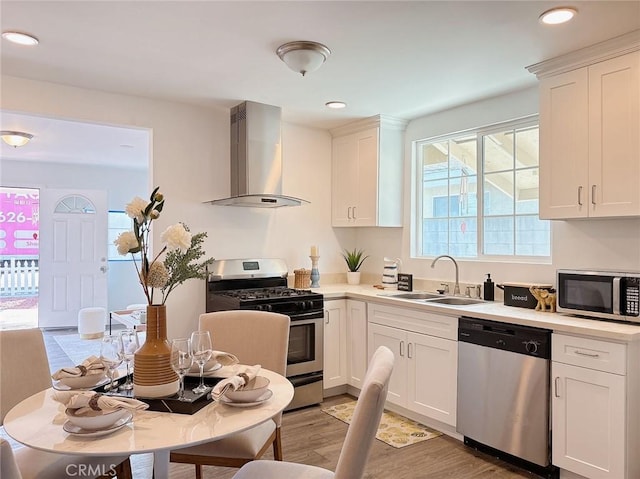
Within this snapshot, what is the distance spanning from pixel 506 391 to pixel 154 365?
2044 millimetres

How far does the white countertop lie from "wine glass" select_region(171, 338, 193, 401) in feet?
6.23

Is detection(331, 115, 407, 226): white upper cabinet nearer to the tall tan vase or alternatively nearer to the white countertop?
the white countertop

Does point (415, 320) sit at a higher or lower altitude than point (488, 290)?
lower

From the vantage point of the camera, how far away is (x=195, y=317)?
12.5 feet

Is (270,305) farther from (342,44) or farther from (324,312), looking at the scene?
(342,44)

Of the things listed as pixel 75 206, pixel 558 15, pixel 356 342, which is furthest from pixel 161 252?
pixel 75 206

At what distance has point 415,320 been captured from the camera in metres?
3.35

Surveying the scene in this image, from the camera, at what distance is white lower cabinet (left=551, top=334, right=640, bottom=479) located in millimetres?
2285

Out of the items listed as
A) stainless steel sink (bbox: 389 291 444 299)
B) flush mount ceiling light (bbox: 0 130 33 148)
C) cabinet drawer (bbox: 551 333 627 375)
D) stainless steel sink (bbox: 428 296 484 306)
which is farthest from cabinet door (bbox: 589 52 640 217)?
flush mount ceiling light (bbox: 0 130 33 148)

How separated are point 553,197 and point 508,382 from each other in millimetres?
1155

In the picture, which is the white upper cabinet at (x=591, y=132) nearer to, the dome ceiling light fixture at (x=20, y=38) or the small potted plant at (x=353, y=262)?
the small potted plant at (x=353, y=262)

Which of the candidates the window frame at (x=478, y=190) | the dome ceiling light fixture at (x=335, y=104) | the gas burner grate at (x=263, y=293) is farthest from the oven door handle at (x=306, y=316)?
the dome ceiling light fixture at (x=335, y=104)

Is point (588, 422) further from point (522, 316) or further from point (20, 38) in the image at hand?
point (20, 38)

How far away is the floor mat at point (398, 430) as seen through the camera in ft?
10.2
